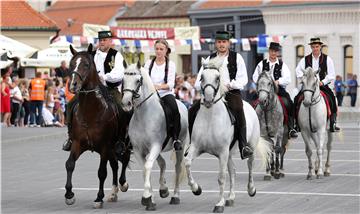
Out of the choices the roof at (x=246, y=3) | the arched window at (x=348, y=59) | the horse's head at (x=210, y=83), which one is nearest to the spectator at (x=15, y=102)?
the horse's head at (x=210, y=83)

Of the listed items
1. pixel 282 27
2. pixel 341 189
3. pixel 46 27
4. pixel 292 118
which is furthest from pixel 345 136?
pixel 46 27

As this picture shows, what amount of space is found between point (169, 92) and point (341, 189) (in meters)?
3.63

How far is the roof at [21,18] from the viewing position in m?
68.6

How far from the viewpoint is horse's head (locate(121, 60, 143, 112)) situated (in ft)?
49.6

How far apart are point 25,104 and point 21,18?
104 ft

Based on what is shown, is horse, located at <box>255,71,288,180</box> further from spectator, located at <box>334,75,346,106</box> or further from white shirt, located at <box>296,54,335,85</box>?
spectator, located at <box>334,75,346,106</box>

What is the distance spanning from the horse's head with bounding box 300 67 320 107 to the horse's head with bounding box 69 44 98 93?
18.6 ft

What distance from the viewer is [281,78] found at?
20422mm

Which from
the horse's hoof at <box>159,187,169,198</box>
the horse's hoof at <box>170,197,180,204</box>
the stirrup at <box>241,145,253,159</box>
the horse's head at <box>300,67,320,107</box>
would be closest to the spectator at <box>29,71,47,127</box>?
the horse's head at <box>300,67,320,107</box>

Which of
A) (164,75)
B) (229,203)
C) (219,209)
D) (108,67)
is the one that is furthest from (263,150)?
(108,67)

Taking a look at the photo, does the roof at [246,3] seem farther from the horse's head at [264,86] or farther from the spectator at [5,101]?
the horse's head at [264,86]

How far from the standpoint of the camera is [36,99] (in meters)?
38.8

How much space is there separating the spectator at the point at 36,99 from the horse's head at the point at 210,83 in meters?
24.1

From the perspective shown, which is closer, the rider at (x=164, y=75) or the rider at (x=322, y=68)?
the rider at (x=164, y=75)
